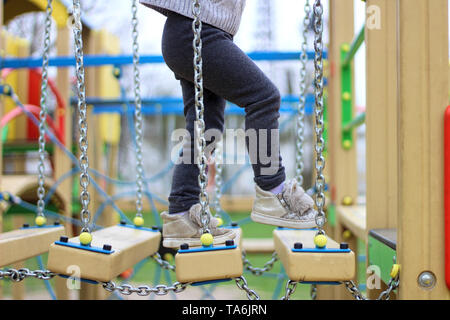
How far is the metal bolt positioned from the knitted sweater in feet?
2.39

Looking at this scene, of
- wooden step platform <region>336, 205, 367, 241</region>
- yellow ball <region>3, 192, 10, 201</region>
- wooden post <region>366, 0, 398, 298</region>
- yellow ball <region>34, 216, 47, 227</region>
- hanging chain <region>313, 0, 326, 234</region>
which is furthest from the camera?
yellow ball <region>3, 192, 10, 201</region>

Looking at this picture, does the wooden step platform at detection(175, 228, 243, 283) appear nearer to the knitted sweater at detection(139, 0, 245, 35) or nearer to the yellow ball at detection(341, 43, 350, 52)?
the knitted sweater at detection(139, 0, 245, 35)

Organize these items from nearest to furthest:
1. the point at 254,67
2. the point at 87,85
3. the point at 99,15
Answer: the point at 254,67 → the point at 87,85 → the point at 99,15

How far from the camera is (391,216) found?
145 cm

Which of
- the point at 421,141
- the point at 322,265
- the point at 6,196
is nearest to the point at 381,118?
the point at 421,141

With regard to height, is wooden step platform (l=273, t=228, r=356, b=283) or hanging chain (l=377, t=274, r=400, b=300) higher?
wooden step platform (l=273, t=228, r=356, b=283)

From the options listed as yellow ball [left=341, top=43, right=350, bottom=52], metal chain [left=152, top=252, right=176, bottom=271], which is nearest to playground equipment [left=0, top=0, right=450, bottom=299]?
metal chain [left=152, top=252, right=176, bottom=271]

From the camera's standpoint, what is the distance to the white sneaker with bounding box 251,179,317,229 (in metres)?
1.11

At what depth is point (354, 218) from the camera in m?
1.89

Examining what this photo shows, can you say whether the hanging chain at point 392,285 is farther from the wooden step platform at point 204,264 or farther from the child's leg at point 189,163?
the child's leg at point 189,163

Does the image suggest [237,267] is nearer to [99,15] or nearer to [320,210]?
[320,210]

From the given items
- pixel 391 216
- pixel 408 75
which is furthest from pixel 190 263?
pixel 391 216

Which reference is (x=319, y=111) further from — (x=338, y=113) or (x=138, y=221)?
(x=338, y=113)
